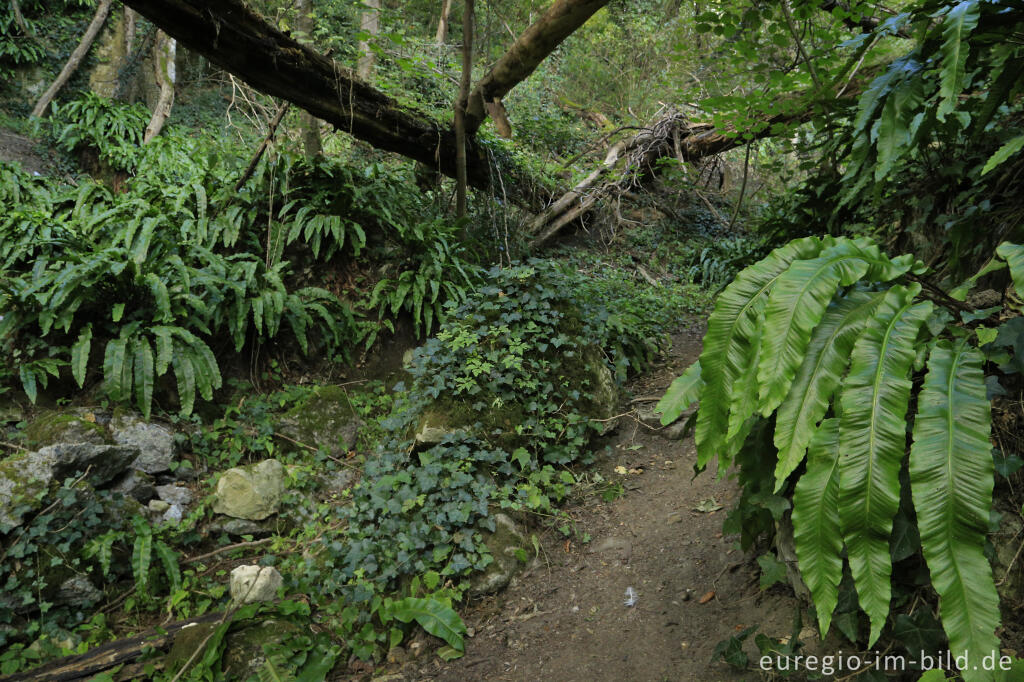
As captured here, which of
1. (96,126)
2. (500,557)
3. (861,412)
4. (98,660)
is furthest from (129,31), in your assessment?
(861,412)

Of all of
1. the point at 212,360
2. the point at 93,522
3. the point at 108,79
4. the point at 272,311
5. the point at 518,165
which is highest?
the point at 108,79

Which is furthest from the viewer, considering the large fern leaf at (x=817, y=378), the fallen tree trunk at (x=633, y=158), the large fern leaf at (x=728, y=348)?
the fallen tree trunk at (x=633, y=158)

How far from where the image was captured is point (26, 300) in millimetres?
4332

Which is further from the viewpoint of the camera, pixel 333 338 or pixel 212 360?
pixel 333 338

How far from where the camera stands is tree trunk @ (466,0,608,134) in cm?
464

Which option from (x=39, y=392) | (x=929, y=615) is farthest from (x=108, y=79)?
(x=929, y=615)

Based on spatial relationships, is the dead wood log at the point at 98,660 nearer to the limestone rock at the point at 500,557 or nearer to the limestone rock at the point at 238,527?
the limestone rock at the point at 238,527

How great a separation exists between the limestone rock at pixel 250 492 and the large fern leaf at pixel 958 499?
4.20 metres

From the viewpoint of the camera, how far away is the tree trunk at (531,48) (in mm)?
4645

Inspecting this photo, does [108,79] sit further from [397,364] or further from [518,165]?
[397,364]

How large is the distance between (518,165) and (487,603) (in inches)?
230

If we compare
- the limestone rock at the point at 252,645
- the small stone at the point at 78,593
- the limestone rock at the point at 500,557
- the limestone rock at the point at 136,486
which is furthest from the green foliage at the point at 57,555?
the limestone rock at the point at 500,557

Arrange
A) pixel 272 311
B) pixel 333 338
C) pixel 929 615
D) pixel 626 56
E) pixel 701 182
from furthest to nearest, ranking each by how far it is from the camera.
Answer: pixel 626 56
pixel 701 182
pixel 333 338
pixel 272 311
pixel 929 615

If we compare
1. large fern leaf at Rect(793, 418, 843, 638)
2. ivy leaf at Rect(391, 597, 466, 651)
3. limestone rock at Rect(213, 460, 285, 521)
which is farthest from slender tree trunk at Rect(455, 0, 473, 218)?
large fern leaf at Rect(793, 418, 843, 638)
